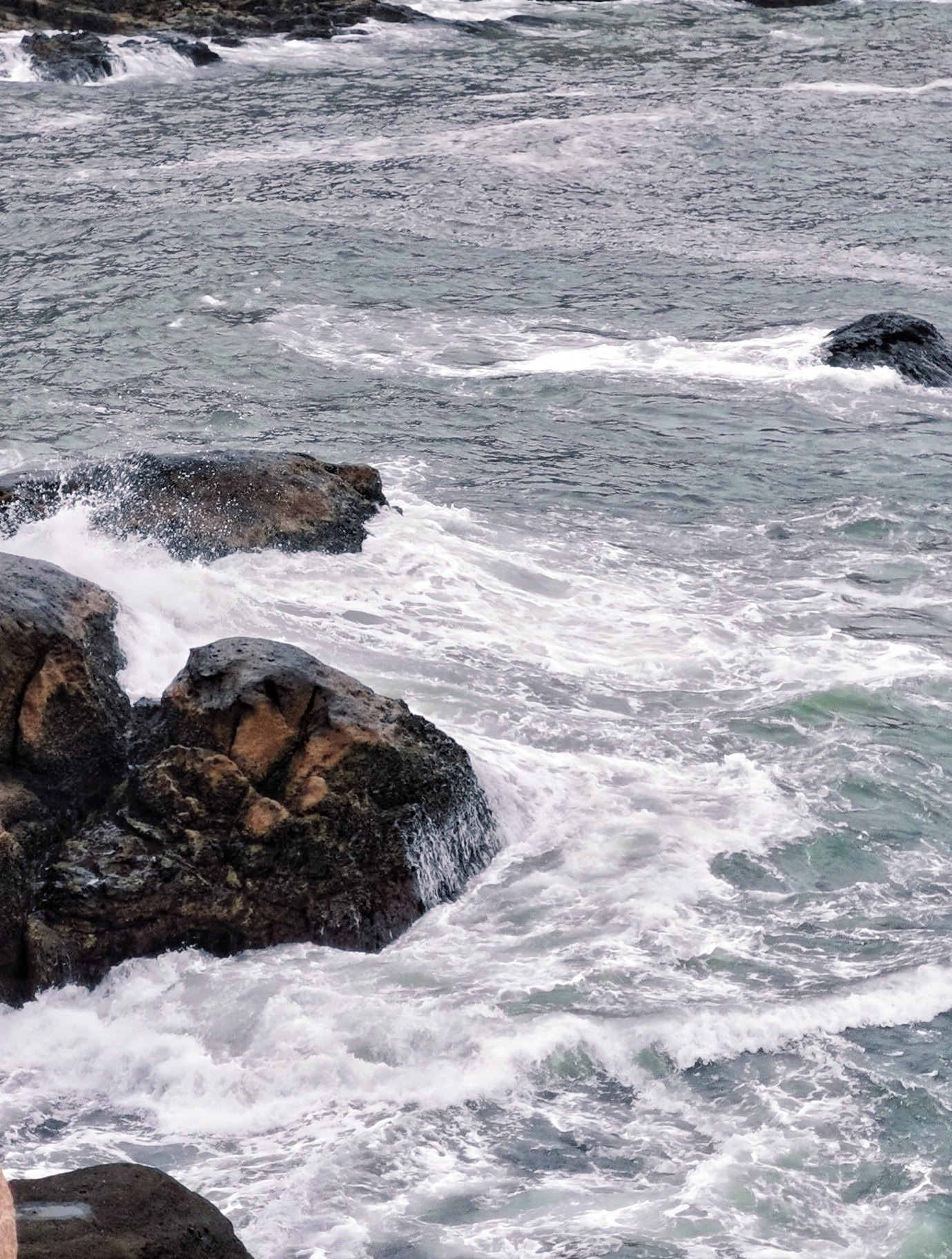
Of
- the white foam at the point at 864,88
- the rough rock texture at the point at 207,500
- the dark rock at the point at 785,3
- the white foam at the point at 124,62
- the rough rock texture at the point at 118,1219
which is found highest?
the dark rock at the point at 785,3

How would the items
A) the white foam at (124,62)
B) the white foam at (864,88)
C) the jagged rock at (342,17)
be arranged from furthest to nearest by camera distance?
the jagged rock at (342,17), the white foam at (124,62), the white foam at (864,88)

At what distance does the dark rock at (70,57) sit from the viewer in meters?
31.3

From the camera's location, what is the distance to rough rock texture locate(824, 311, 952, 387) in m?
18.6

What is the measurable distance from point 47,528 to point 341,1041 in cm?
623

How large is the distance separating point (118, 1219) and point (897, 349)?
14894 millimetres

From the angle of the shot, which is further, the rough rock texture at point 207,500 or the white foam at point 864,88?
the white foam at point 864,88

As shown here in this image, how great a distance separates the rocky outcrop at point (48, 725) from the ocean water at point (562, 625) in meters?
1.04

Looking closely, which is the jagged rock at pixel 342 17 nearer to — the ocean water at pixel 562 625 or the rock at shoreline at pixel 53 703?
the ocean water at pixel 562 625

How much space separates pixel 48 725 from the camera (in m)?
9.93


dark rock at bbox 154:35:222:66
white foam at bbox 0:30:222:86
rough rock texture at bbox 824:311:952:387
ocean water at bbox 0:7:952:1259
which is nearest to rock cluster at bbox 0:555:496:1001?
ocean water at bbox 0:7:952:1259

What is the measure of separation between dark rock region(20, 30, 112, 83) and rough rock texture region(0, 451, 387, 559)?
19836mm

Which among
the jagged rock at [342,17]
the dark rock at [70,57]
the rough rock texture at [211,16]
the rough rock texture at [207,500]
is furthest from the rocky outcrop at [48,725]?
the jagged rock at [342,17]

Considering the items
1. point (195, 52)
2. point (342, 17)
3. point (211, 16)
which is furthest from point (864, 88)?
point (211, 16)

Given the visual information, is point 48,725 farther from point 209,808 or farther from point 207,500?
point 207,500
